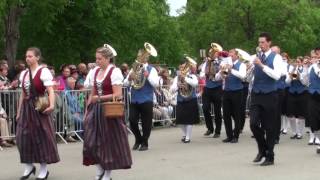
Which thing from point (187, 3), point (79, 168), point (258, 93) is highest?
point (187, 3)

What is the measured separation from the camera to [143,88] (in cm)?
1205

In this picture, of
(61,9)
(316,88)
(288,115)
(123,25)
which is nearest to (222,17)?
(123,25)

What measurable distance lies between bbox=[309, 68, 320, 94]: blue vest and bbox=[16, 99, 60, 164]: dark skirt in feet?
16.7

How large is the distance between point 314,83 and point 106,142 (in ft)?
15.9

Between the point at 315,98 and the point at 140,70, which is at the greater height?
the point at 140,70

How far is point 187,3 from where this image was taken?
143 feet

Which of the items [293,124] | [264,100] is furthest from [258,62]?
[293,124]

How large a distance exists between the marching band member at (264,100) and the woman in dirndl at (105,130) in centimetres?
236

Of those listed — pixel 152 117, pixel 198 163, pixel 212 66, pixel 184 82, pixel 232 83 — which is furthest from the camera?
pixel 212 66

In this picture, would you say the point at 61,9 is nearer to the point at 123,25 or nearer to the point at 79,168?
the point at 123,25

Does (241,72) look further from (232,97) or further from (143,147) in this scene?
(143,147)

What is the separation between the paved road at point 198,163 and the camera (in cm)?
917

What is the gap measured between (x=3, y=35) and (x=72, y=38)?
9.77 ft

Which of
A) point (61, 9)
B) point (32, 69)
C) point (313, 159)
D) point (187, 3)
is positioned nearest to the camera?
point (32, 69)
